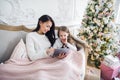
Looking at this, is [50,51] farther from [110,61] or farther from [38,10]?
[110,61]

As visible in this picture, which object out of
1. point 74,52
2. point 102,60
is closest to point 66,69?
point 74,52

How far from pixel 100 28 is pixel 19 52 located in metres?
1.49

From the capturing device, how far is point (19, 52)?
207 cm

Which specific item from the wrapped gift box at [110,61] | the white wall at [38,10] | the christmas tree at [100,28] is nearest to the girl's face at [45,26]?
the white wall at [38,10]

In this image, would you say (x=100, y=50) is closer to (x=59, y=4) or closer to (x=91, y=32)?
(x=91, y=32)

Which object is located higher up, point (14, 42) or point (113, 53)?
point (14, 42)

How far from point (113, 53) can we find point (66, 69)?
163 centimetres

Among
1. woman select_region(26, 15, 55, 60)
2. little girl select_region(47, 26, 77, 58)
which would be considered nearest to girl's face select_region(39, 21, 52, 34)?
woman select_region(26, 15, 55, 60)

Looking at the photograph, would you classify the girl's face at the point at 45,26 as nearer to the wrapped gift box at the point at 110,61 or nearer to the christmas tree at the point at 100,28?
the christmas tree at the point at 100,28

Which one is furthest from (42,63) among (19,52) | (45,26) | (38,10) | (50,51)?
(38,10)

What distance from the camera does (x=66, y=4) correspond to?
9.97 ft

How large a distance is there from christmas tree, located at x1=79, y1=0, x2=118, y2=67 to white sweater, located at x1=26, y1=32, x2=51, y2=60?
3.36 feet

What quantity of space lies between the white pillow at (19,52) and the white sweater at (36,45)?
65 mm

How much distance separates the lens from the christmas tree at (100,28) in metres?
2.86
